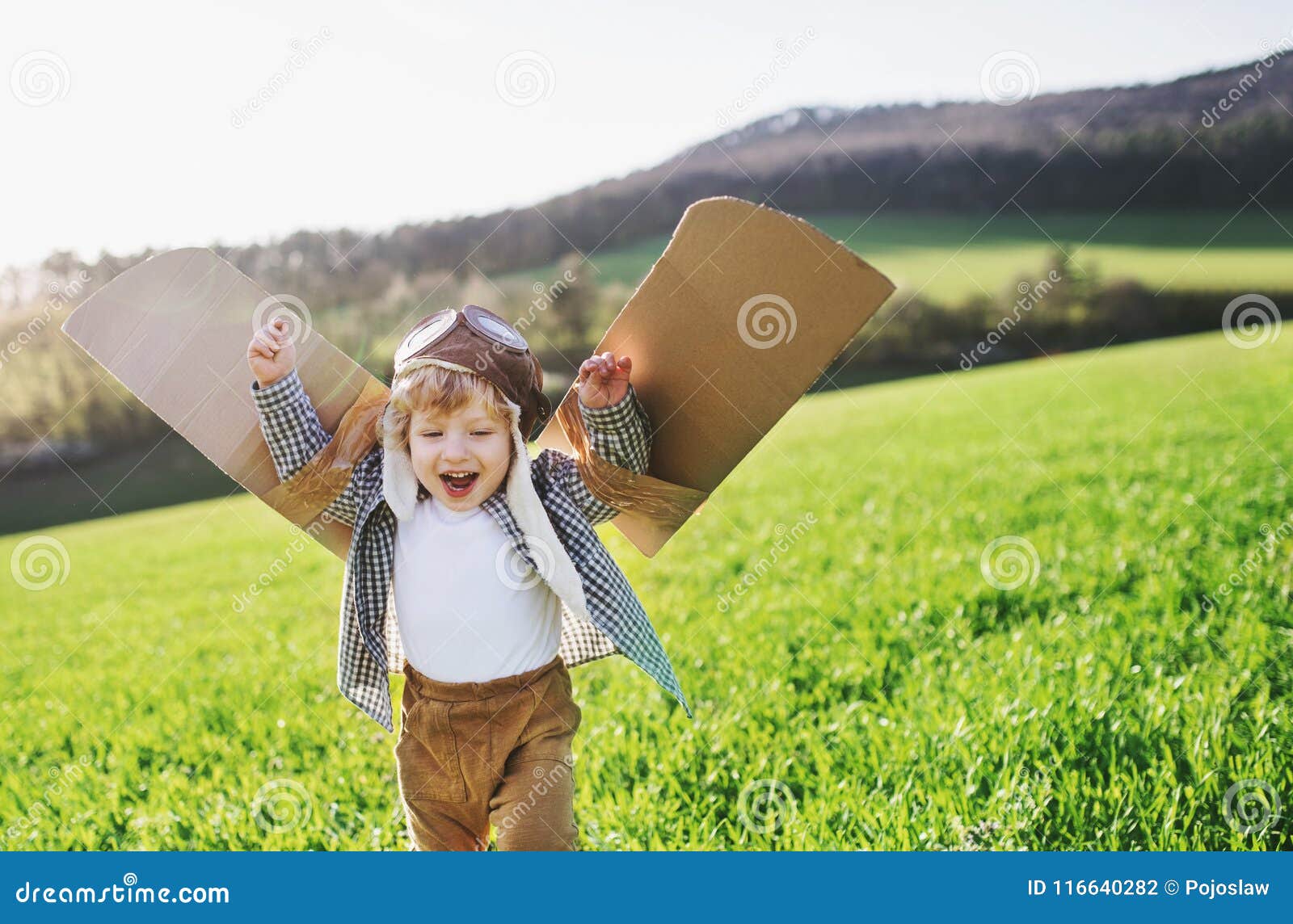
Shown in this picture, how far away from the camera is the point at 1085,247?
101ft

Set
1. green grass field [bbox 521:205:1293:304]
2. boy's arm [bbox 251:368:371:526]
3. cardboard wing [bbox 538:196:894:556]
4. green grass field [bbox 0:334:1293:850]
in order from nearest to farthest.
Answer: cardboard wing [bbox 538:196:894:556] < boy's arm [bbox 251:368:371:526] < green grass field [bbox 0:334:1293:850] < green grass field [bbox 521:205:1293:304]

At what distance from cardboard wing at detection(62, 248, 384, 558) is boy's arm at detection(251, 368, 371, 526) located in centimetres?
9

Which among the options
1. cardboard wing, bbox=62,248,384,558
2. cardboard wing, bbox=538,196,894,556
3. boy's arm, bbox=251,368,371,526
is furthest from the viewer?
cardboard wing, bbox=62,248,384,558

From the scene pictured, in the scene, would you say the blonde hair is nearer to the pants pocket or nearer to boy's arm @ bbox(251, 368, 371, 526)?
boy's arm @ bbox(251, 368, 371, 526)

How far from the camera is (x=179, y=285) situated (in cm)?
243

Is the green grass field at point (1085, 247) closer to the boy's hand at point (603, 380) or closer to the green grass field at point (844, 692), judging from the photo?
the green grass field at point (844, 692)

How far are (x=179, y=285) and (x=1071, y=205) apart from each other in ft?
114

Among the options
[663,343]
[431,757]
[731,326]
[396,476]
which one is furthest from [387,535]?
[731,326]

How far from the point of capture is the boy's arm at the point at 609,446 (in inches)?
84.7

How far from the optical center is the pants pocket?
7.20ft

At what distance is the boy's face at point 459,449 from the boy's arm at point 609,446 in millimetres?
165

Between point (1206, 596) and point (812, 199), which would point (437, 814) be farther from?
point (812, 199)

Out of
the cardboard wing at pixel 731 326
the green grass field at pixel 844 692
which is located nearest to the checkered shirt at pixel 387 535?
the cardboard wing at pixel 731 326

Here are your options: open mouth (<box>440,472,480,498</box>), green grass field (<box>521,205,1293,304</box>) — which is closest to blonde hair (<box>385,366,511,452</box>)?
open mouth (<box>440,472,480,498</box>)
